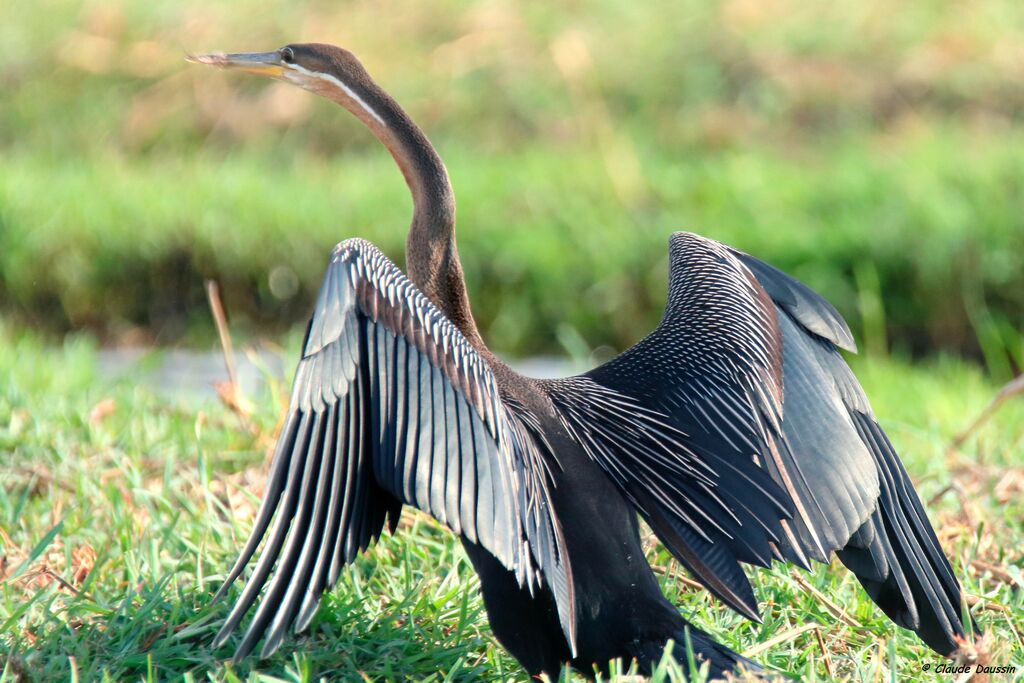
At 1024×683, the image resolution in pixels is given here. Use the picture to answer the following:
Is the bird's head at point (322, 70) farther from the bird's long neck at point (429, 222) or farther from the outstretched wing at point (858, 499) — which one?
the outstretched wing at point (858, 499)

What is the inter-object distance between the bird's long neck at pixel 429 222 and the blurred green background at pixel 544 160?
10.4 feet

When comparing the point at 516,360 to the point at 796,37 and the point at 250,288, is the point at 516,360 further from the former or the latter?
the point at 796,37

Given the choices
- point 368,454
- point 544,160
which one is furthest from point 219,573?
point 544,160

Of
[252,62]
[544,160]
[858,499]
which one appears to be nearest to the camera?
[858,499]

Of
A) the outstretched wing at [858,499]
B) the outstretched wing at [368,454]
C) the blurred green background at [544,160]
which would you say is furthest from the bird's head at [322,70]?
the blurred green background at [544,160]

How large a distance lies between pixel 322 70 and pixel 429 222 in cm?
43

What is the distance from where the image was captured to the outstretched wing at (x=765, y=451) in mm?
2359

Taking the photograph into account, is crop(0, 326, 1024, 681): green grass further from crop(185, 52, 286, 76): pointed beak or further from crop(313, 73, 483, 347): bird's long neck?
crop(185, 52, 286, 76): pointed beak

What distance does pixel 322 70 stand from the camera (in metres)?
2.79

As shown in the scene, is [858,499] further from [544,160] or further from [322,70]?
[544,160]

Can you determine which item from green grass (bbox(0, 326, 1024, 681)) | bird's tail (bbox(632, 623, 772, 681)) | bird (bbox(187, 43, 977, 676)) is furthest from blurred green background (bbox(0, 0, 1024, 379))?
bird's tail (bbox(632, 623, 772, 681))

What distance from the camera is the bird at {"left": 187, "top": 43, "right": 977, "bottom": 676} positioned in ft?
6.89

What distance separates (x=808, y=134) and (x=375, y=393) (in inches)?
246

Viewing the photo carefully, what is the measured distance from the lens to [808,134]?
25.9 ft
